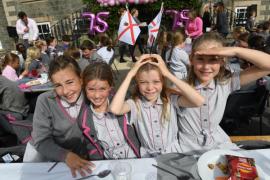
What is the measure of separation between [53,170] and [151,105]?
801 millimetres

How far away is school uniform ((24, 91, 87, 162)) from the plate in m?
0.88

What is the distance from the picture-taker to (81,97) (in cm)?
189

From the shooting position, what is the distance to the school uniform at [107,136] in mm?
1797

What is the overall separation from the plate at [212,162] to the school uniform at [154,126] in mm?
338

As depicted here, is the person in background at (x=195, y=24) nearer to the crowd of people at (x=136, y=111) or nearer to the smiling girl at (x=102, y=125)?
the crowd of people at (x=136, y=111)

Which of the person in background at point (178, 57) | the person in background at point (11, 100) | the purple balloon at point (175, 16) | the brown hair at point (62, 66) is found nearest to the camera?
the brown hair at point (62, 66)

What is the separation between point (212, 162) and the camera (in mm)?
1469

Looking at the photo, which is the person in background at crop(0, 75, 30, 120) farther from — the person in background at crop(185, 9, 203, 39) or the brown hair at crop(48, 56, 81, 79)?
the person in background at crop(185, 9, 203, 39)

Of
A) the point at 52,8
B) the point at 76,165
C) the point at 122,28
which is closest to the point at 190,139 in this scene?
the point at 76,165

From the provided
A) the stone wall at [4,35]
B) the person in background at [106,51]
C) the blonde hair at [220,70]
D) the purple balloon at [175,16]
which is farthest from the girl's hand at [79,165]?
the stone wall at [4,35]

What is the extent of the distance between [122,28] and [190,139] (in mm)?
1095

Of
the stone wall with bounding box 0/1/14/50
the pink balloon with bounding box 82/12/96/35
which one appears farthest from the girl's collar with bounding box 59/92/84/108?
the stone wall with bounding box 0/1/14/50

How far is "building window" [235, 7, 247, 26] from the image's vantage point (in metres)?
10.2

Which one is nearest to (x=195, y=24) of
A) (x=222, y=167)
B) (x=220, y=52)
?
(x=220, y=52)
